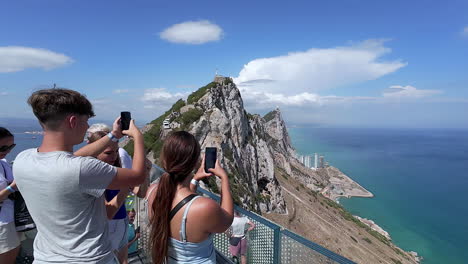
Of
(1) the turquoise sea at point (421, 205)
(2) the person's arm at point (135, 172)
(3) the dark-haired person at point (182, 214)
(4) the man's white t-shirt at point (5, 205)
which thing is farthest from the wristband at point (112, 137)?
(1) the turquoise sea at point (421, 205)

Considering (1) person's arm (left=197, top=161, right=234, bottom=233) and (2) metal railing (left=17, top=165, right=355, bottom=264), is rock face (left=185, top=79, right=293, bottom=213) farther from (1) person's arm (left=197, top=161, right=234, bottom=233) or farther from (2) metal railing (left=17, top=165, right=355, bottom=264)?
(1) person's arm (left=197, top=161, right=234, bottom=233)

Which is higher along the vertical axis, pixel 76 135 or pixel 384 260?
pixel 76 135

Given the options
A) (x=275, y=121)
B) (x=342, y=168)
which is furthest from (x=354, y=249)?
(x=342, y=168)

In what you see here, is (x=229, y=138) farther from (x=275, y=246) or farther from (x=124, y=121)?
(x=124, y=121)

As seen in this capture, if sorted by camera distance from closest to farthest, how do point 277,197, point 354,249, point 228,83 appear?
point 354,249 < point 277,197 < point 228,83

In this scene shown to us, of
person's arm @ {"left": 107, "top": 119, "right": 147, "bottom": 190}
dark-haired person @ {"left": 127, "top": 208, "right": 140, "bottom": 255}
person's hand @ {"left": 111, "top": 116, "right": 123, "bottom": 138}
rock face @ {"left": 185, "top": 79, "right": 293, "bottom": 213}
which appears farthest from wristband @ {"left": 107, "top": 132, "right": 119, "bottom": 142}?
rock face @ {"left": 185, "top": 79, "right": 293, "bottom": 213}

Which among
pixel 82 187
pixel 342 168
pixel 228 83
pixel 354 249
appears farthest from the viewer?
pixel 342 168

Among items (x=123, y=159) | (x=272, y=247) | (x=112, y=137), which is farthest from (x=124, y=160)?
(x=272, y=247)

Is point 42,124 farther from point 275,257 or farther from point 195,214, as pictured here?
point 275,257
